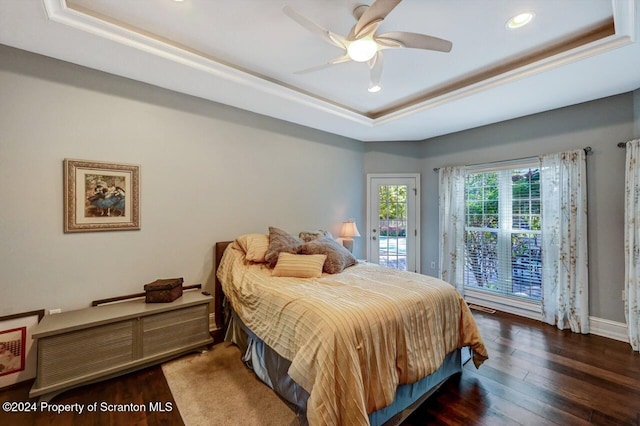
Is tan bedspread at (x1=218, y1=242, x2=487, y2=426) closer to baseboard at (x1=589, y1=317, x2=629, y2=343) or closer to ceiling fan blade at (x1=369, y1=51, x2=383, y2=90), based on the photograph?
ceiling fan blade at (x1=369, y1=51, x2=383, y2=90)

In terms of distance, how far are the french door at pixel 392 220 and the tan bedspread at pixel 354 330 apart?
2.30m

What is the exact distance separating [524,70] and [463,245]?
2538 mm

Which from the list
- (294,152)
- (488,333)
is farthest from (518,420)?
(294,152)

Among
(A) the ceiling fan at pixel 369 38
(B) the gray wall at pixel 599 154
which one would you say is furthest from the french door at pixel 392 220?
(A) the ceiling fan at pixel 369 38

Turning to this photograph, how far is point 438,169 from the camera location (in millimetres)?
4566

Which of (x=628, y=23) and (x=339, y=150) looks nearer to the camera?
(x=628, y=23)

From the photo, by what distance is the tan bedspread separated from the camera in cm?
143

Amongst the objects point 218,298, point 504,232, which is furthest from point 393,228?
point 218,298

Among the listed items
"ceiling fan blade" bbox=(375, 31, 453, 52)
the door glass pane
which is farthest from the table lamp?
"ceiling fan blade" bbox=(375, 31, 453, 52)

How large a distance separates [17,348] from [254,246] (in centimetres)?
199

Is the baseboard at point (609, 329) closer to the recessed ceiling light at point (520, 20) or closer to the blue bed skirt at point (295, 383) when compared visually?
the blue bed skirt at point (295, 383)

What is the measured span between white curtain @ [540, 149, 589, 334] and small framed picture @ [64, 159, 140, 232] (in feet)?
15.5

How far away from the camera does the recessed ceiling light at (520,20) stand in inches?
79.9

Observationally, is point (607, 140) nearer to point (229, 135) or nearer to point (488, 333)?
point (488, 333)
